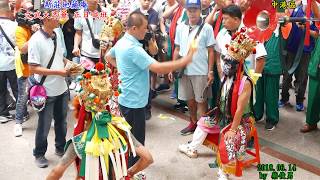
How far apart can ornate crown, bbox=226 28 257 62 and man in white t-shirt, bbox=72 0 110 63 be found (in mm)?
2173

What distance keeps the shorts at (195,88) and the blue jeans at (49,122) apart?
1.41 metres

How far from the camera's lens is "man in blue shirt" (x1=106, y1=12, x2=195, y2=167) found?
336cm

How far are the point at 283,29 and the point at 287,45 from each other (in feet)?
2.53

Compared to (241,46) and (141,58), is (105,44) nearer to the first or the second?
(141,58)

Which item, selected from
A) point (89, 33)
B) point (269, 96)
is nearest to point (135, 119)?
point (89, 33)

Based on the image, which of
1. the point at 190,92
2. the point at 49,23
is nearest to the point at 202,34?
the point at 190,92

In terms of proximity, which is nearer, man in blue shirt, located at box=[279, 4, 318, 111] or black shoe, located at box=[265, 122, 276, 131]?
black shoe, located at box=[265, 122, 276, 131]

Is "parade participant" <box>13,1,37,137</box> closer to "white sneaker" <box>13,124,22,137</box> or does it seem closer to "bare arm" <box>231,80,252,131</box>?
"white sneaker" <box>13,124,22,137</box>

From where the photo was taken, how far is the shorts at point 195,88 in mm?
4672

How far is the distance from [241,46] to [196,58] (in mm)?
1192

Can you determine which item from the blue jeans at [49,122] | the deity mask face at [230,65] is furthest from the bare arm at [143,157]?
the blue jeans at [49,122]

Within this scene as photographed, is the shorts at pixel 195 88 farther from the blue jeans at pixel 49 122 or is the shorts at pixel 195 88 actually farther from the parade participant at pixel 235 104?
the blue jeans at pixel 49 122

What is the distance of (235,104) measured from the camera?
359 centimetres

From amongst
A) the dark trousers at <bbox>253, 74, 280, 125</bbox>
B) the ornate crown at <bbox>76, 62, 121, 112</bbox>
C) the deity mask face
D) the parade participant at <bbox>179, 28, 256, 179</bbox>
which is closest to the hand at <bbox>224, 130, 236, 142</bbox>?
the parade participant at <bbox>179, 28, 256, 179</bbox>
